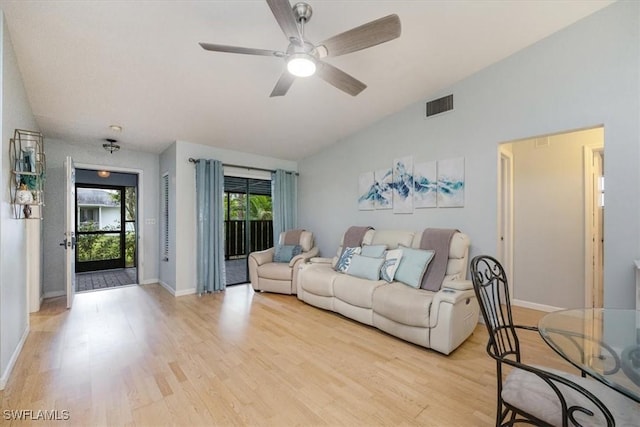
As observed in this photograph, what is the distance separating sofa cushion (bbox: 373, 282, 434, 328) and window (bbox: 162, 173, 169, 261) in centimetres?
374

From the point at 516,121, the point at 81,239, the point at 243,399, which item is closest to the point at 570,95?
the point at 516,121

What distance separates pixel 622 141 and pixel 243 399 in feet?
11.8

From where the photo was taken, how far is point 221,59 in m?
2.66

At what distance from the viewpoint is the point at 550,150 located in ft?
11.9

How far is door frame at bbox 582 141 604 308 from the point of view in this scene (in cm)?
329

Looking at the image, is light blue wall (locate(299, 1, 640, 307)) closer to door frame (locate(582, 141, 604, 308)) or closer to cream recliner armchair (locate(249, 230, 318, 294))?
door frame (locate(582, 141, 604, 308))

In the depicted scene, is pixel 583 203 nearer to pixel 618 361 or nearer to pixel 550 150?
pixel 550 150

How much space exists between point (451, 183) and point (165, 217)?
461cm

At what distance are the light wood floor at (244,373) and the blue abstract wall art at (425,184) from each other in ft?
5.12

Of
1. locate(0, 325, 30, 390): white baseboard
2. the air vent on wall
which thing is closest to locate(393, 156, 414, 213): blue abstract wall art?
the air vent on wall

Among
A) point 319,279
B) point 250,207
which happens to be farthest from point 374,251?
point 250,207

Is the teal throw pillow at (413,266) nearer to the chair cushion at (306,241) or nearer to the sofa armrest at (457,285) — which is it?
the sofa armrest at (457,285)

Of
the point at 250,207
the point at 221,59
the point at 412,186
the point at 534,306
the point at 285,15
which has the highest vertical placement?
the point at 221,59

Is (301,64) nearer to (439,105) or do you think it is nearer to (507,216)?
(439,105)
